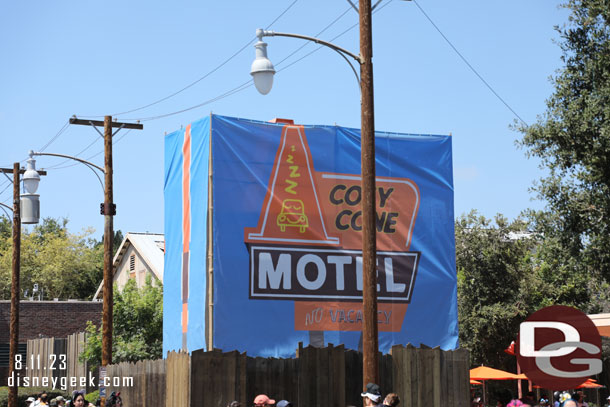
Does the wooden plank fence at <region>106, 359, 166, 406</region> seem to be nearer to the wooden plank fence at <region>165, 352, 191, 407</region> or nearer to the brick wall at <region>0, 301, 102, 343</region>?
the wooden plank fence at <region>165, 352, 191, 407</region>

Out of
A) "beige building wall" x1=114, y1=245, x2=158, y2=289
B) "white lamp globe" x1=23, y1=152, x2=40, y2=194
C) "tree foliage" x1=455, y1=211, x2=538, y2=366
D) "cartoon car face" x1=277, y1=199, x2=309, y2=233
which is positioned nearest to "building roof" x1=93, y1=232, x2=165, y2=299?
"beige building wall" x1=114, y1=245, x2=158, y2=289

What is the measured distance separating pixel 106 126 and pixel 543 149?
13.1 metres

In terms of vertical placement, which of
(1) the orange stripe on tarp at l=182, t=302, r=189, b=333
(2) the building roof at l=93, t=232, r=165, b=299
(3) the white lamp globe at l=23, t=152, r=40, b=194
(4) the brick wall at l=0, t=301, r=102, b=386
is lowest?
(4) the brick wall at l=0, t=301, r=102, b=386

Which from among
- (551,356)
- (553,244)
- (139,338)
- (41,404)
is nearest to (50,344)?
(139,338)

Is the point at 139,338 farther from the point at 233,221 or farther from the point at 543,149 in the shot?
the point at 543,149

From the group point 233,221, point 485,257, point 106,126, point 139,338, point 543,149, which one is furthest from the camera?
point 485,257

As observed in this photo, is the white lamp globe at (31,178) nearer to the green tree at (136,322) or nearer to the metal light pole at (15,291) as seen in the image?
the metal light pole at (15,291)

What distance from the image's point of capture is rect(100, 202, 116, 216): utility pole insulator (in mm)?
24422

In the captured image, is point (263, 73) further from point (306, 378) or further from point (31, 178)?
point (31, 178)

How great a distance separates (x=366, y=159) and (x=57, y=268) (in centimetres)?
6957

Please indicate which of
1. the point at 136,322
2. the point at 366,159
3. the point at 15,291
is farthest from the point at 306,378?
the point at 15,291

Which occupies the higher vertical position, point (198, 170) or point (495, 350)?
point (198, 170)

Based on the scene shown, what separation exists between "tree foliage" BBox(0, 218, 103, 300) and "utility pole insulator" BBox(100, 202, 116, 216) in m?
56.7

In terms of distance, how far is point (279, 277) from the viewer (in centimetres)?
2061
